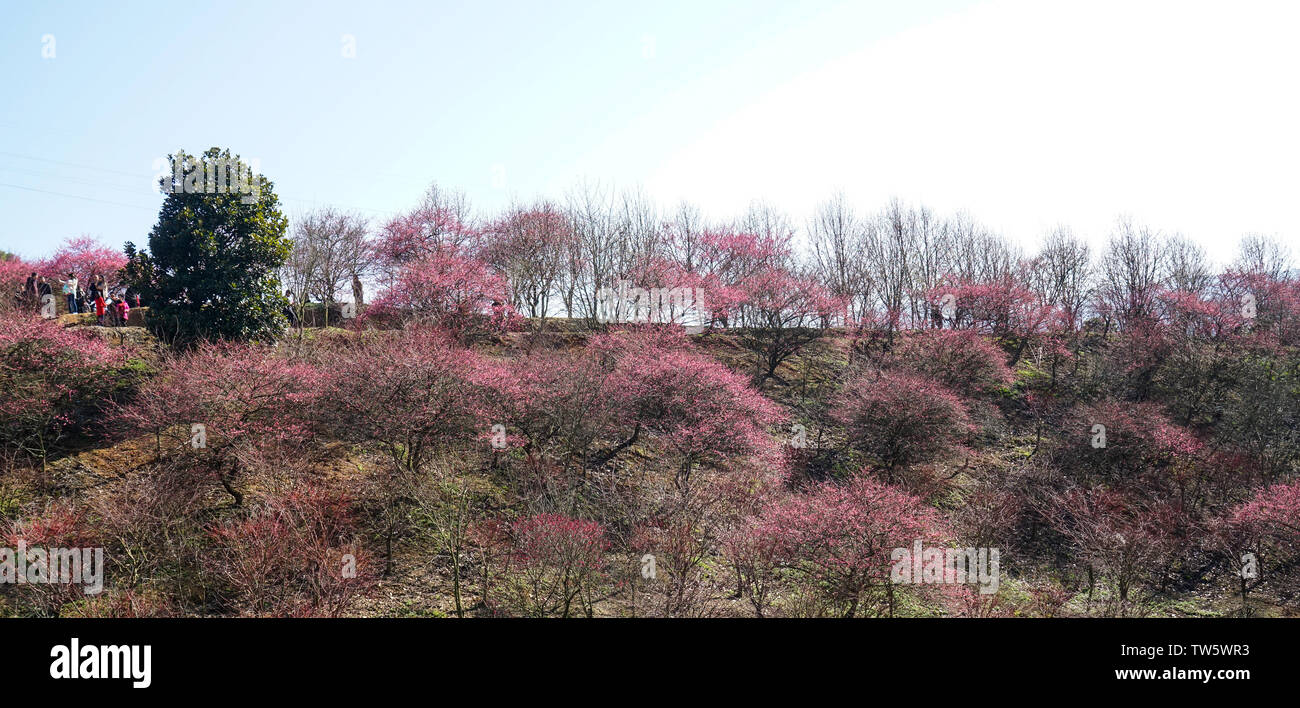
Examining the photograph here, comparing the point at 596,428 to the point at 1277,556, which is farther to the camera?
the point at 596,428

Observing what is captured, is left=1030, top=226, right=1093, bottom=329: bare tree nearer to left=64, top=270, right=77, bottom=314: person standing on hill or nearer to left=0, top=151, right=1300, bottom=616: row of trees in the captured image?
left=0, top=151, right=1300, bottom=616: row of trees

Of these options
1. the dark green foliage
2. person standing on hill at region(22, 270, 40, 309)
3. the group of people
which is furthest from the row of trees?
person standing on hill at region(22, 270, 40, 309)

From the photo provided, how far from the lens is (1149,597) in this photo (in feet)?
41.3

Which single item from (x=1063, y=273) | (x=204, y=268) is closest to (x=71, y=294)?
(x=204, y=268)

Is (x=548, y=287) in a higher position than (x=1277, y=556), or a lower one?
higher

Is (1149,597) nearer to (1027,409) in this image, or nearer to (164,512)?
(1027,409)

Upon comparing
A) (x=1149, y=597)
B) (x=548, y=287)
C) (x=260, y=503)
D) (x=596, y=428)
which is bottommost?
(x=1149, y=597)

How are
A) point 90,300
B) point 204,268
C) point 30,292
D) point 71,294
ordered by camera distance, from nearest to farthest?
point 204,268
point 30,292
point 71,294
point 90,300

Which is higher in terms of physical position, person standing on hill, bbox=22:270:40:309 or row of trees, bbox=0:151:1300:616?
person standing on hill, bbox=22:270:40:309

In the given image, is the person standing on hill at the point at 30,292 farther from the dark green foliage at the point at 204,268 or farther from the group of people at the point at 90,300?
the dark green foliage at the point at 204,268

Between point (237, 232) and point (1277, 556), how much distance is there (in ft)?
81.5

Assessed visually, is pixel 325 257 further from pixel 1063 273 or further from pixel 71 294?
pixel 1063 273
